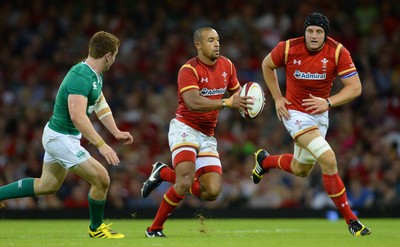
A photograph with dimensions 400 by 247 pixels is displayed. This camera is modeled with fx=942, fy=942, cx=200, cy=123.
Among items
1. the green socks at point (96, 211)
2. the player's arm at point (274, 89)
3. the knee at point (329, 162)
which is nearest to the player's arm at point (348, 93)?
the knee at point (329, 162)

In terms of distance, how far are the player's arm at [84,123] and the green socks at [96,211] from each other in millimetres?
701

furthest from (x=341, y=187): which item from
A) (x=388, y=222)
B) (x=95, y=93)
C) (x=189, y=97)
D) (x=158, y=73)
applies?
(x=158, y=73)

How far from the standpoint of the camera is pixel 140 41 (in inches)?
738

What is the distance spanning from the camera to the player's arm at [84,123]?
8.94 m

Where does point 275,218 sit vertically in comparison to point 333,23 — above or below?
below

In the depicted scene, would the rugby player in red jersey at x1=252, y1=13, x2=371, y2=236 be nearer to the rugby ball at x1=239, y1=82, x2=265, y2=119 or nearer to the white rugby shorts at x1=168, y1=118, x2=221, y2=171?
the rugby ball at x1=239, y1=82, x2=265, y2=119

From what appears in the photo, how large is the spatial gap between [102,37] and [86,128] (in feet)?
3.36

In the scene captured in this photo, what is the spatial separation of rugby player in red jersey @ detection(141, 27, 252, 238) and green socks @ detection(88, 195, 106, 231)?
55 centimetres

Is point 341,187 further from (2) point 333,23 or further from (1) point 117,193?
(2) point 333,23

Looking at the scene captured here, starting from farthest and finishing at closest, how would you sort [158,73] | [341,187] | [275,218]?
[158,73], [275,218], [341,187]

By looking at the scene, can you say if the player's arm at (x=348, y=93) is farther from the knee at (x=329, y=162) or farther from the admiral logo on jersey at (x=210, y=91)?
the admiral logo on jersey at (x=210, y=91)

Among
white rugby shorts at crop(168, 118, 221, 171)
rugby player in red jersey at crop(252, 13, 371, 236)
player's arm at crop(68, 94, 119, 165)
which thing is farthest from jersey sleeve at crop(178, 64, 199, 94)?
player's arm at crop(68, 94, 119, 165)

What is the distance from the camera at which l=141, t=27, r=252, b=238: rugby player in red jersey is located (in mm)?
9711

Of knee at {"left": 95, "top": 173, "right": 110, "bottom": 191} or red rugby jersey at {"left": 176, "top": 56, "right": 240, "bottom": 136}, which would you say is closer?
knee at {"left": 95, "top": 173, "right": 110, "bottom": 191}
